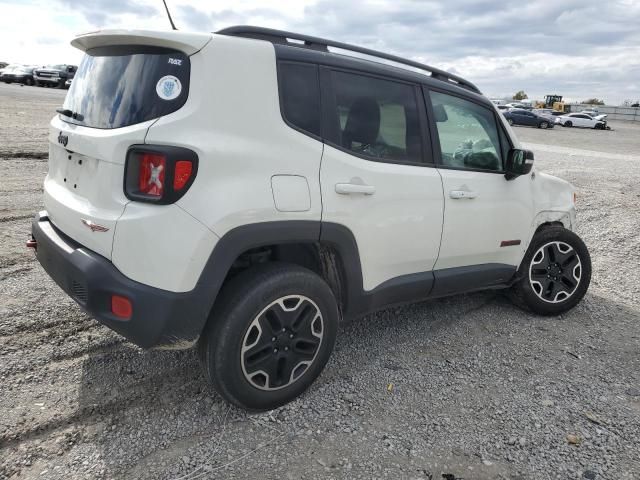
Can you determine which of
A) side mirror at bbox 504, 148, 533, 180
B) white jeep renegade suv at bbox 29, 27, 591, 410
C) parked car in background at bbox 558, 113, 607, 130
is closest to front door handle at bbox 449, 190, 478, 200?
white jeep renegade suv at bbox 29, 27, 591, 410

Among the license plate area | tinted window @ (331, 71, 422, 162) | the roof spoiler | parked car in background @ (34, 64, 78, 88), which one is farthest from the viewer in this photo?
parked car in background @ (34, 64, 78, 88)

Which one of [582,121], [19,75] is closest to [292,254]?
[19,75]

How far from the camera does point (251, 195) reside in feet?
8.03

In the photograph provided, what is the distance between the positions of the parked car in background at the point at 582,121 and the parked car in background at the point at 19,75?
134ft

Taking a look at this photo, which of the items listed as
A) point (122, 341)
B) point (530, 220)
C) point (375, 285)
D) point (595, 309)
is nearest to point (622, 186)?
point (595, 309)

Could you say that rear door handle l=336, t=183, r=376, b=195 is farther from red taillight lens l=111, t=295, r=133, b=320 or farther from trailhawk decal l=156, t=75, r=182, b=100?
red taillight lens l=111, t=295, r=133, b=320

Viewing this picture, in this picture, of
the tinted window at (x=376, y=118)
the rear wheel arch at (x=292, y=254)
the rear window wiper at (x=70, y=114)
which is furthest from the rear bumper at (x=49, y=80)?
the rear wheel arch at (x=292, y=254)

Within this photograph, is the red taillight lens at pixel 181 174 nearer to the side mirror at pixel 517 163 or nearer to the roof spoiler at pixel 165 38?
the roof spoiler at pixel 165 38

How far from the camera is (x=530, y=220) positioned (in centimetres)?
405

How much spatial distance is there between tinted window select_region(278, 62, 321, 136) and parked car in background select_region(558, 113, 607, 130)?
45103 millimetres

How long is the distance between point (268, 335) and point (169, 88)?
4.30ft

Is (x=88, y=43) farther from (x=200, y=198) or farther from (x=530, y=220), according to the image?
(x=530, y=220)

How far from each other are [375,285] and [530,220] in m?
1.67

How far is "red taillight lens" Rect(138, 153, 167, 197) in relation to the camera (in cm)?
228
